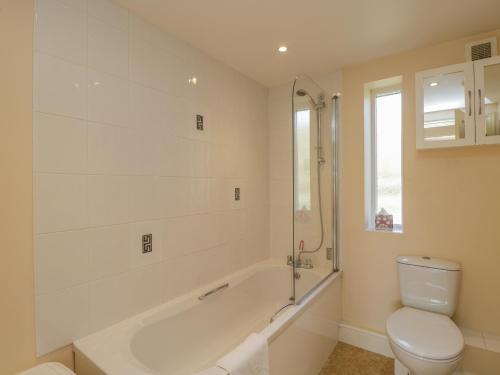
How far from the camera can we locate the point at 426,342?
1556mm

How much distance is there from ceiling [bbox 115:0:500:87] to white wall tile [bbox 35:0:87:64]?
0.31 meters

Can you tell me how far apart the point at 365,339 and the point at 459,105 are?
6.44 ft

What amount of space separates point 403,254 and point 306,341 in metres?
1.05

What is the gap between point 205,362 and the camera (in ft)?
6.03

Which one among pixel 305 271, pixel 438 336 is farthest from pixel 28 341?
pixel 438 336

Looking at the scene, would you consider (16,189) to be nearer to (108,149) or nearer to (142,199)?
(108,149)

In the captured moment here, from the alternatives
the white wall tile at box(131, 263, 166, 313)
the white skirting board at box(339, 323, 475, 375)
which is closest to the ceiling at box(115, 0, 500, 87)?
the white wall tile at box(131, 263, 166, 313)

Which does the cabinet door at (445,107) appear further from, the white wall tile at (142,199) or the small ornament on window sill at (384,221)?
the white wall tile at (142,199)

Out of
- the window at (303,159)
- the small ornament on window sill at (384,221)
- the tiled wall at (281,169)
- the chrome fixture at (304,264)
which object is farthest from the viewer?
the tiled wall at (281,169)

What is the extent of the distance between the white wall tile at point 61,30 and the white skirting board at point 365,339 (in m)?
2.76

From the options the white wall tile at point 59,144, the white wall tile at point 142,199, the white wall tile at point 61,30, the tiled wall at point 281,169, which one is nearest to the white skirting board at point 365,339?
the tiled wall at point 281,169

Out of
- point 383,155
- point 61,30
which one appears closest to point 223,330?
point 383,155

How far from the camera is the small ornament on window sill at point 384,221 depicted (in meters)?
2.33

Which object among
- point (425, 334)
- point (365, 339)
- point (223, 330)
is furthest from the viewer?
point (365, 339)
